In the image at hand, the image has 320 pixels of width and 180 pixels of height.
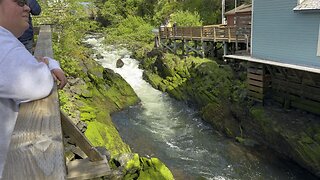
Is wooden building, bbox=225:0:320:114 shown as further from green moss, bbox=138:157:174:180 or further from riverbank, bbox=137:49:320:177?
green moss, bbox=138:157:174:180

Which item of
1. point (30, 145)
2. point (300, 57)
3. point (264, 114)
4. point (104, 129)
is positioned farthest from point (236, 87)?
point (30, 145)

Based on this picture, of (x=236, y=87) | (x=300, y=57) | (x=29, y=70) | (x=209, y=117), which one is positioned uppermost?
(x=29, y=70)

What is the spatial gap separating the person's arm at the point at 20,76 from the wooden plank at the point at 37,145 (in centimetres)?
10

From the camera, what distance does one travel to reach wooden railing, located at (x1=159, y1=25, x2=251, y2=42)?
1881 cm

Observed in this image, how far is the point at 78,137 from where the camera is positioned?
8.41 feet

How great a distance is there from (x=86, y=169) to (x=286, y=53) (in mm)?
11777

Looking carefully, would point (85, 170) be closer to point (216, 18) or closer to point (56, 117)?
point (56, 117)

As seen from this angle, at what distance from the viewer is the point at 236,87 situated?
54.2 feet

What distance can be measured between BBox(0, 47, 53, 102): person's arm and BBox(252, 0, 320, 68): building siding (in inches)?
453

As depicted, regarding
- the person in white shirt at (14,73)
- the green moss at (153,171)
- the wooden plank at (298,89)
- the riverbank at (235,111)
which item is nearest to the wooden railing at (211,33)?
the riverbank at (235,111)

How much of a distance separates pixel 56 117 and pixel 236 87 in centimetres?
1561

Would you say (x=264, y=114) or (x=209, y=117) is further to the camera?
(x=209, y=117)

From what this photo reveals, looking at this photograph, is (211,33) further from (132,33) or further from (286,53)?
(132,33)

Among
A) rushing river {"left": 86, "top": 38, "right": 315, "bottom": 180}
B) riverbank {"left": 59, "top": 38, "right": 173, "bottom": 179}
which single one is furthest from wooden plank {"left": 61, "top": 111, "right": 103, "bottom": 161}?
rushing river {"left": 86, "top": 38, "right": 315, "bottom": 180}
